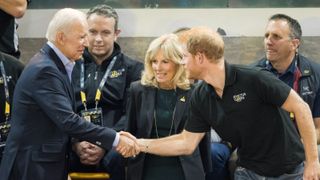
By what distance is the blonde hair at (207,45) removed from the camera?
279 centimetres

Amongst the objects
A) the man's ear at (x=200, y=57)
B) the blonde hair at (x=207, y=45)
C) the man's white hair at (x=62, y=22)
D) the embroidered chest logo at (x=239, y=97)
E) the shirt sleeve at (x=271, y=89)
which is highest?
the man's white hair at (x=62, y=22)

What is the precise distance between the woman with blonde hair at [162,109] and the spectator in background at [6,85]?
2.63 feet

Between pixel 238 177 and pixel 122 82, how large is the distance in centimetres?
135

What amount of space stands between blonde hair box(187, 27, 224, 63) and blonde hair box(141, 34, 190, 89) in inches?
22.1

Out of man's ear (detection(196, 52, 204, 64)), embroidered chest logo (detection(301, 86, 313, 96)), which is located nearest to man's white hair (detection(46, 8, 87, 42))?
man's ear (detection(196, 52, 204, 64))

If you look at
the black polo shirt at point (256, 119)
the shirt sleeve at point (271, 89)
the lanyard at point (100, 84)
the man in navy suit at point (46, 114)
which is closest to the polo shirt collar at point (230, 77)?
the black polo shirt at point (256, 119)

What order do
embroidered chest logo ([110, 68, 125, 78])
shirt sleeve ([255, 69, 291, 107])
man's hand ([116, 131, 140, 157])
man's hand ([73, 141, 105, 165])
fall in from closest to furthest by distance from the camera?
shirt sleeve ([255, 69, 291, 107]) → man's hand ([116, 131, 140, 157]) → man's hand ([73, 141, 105, 165]) → embroidered chest logo ([110, 68, 125, 78])

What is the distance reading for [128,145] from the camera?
323 cm

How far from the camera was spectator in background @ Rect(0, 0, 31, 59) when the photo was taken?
11.7 ft

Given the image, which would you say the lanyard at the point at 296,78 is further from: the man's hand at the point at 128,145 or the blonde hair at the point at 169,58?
the man's hand at the point at 128,145

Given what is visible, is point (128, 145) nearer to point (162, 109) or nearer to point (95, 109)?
point (162, 109)

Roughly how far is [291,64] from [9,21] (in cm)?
204

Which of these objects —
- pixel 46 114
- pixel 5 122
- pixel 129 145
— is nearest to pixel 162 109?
pixel 129 145

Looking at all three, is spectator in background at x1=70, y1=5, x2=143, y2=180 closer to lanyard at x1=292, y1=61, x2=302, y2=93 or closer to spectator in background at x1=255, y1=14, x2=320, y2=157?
spectator in background at x1=255, y1=14, x2=320, y2=157
